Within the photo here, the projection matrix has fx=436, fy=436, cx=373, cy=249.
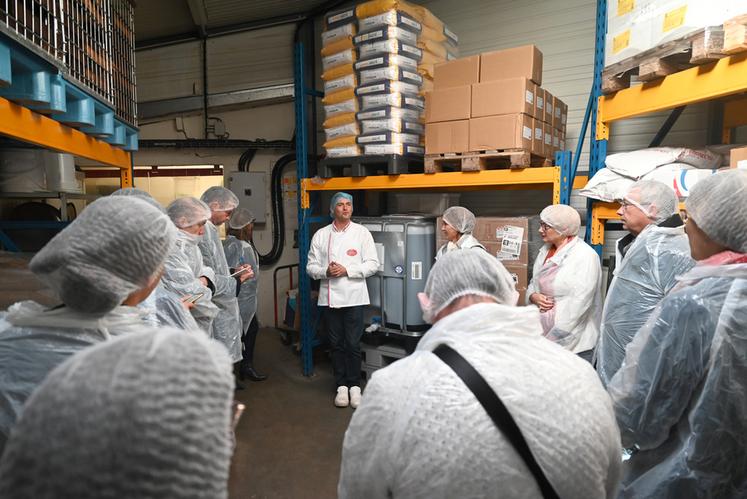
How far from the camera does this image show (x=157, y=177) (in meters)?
6.68

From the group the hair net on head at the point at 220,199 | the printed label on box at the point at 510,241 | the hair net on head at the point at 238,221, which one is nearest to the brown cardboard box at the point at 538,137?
the printed label on box at the point at 510,241

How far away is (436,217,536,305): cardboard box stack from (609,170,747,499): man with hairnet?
2008 mm

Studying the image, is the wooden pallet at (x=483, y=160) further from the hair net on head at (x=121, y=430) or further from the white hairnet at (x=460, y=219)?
the hair net on head at (x=121, y=430)

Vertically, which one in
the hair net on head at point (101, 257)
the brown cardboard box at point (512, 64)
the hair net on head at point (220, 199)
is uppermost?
the brown cardboard box at point (512, 64)

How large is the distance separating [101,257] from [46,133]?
5.11 feet

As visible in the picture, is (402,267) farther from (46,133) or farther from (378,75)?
(46,133)

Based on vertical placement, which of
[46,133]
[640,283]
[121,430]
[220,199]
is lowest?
[640,283]

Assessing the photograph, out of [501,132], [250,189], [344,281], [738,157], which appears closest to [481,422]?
[738,157]

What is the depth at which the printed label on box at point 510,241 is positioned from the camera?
363 centimetres

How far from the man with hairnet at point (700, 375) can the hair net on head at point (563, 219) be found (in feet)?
4.48

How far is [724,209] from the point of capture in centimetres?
150

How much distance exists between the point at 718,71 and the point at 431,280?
2.06m

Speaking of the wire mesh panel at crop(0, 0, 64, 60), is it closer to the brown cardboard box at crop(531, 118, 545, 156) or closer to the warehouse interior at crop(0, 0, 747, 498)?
the warehouse interior at crop(0, 0, 747, 498)

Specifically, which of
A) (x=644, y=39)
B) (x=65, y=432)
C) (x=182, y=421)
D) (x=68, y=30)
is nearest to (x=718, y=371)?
(x=182, y=421)
